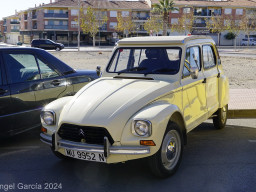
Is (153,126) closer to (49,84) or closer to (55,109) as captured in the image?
(55,109)

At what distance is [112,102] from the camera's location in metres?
4.33

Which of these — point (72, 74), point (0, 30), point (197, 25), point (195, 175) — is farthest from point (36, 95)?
point (0, 30)

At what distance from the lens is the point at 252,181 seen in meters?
4.32

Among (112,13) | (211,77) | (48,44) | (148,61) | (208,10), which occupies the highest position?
(208,10)

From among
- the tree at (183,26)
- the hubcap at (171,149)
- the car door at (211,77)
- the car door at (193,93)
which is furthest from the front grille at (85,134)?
the tree at (183,26)

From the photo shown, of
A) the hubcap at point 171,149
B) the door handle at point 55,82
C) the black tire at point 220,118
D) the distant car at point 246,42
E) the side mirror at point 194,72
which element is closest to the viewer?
the hubcap at point 171,149

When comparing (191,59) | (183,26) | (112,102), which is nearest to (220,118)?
(191,59)

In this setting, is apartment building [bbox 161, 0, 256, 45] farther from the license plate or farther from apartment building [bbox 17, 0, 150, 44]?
the license plate

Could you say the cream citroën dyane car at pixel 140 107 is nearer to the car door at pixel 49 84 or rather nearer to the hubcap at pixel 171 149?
the hubcap at pixel 171 149

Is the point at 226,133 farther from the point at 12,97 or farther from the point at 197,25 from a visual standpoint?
the point at 197,25

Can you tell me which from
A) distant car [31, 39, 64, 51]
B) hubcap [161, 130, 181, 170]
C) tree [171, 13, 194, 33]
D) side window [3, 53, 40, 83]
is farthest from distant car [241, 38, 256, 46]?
hubcap [161, 130, 181, 170]

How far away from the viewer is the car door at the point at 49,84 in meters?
5.90

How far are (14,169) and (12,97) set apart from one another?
3.93 feet

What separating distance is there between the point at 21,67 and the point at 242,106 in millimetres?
5433
